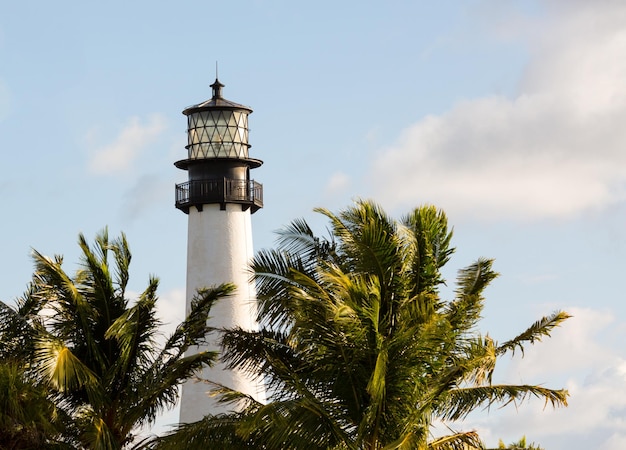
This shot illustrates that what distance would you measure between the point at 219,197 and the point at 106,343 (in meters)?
17.3

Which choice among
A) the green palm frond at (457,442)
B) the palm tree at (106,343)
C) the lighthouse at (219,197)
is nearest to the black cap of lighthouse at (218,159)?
the lighthouse at (219,197)

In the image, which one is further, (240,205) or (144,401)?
(240,205)

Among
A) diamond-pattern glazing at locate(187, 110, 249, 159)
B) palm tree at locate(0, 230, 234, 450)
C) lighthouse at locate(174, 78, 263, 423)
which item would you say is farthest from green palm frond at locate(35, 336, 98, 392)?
diamond-pattern glazing at locate(187, 110, 249, 159)

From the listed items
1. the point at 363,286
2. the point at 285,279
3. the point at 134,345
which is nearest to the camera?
the point at 363,286

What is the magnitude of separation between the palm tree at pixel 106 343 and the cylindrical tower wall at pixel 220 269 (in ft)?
48.3

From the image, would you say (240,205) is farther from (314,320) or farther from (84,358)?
(314,320)

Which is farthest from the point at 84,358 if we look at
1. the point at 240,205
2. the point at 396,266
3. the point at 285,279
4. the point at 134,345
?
the point at 240,205

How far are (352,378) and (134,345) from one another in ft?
18.8

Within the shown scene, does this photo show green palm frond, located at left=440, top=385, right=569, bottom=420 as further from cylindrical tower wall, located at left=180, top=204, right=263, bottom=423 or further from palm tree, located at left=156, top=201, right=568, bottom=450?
cylindrical tower wall, located at left=180, top=204, right=263, bottom=423

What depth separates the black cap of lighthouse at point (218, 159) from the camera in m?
50.3

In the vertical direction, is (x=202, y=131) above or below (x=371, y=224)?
above

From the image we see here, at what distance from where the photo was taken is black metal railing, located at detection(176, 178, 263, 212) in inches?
1975

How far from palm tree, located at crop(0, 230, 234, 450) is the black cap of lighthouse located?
657 inches

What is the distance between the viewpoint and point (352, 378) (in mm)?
29047
